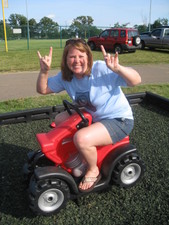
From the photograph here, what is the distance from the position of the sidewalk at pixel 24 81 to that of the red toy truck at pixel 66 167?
9.25ft

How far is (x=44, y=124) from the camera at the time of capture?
3.36m

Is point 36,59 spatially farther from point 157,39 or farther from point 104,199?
point 104,199

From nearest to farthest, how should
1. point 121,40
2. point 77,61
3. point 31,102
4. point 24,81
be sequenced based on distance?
Answer: point 77,61 < point 31,102 < point 24,81 < point 121,40

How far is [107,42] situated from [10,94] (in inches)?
376

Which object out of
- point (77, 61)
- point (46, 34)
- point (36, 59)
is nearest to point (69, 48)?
point (77, 61)

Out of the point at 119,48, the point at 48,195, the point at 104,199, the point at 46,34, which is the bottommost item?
the point at 104,199

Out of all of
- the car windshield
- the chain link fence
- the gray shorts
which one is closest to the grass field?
the gray shorts

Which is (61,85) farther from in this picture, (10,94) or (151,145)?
(10,94)

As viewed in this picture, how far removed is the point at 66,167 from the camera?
1956 millimetres

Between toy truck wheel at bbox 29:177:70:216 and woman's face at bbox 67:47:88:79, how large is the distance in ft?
2.88

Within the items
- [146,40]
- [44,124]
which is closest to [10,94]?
[44,124]

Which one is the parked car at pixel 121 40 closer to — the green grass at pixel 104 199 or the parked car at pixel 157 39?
the parked car at pixel 157 39

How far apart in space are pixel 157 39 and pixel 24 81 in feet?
34.5

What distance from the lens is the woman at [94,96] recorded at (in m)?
1.79
